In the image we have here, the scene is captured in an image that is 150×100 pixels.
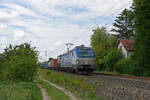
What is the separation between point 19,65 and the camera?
1839cm

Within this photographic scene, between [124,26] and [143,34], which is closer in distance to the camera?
[143,34]

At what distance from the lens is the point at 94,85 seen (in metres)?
15.8

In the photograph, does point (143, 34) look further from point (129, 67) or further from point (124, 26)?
point (124, 26)

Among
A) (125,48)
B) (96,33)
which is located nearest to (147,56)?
(125,48)

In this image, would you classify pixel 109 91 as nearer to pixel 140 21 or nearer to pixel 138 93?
pixel 138 93

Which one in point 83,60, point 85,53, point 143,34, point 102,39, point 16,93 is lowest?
point 16,93

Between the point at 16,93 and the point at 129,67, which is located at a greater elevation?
the point at 129,67

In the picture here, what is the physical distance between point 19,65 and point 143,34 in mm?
15396

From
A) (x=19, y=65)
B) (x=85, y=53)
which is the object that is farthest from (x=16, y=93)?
(x=85, y=53)

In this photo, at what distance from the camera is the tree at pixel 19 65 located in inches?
721

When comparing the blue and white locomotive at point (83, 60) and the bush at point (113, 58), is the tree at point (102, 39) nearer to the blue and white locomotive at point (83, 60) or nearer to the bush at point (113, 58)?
the bush at point (113, 58)

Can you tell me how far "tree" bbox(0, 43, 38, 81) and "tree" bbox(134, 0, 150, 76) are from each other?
42.6 feet

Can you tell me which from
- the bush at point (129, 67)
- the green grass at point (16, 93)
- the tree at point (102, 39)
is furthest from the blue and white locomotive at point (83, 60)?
the tree at point (102, 39)

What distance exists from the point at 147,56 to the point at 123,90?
14.4 metres
